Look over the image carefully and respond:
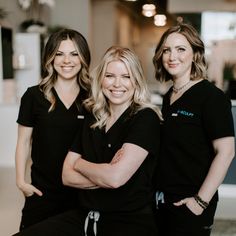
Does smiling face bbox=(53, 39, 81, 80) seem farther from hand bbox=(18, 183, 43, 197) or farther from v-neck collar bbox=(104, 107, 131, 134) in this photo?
hand bbox=(18, 183, 43, 197)

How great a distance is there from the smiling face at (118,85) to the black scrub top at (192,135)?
0.19 m

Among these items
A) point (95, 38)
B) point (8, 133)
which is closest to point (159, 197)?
point (8, 133)

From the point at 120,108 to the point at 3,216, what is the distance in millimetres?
1688

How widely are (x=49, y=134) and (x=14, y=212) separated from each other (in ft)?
4.44

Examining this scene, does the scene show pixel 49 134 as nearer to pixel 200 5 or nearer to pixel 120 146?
pixel 120 146

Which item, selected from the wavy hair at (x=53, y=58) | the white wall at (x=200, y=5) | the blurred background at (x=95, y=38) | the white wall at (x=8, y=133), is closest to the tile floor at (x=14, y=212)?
the blurred background at (x=95, y=38)

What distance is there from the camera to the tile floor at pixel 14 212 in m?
2.54

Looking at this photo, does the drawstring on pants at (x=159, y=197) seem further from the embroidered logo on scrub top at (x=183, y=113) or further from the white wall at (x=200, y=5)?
the white wall at (x=200, y=5)

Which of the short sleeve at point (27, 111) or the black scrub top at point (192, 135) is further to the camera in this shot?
the short sleeve at point (27, 111)

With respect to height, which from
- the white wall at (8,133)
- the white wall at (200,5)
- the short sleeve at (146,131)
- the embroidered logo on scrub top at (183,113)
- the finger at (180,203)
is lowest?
the white wall at (8,133)

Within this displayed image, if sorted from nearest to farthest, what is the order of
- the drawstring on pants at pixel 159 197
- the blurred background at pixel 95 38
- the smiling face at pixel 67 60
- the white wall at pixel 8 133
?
the drawstring on pants at pixel 159 197, the smiling face at pixel 67 60, the blurred background at pixel 95 38, the white wall at pixel 8 133

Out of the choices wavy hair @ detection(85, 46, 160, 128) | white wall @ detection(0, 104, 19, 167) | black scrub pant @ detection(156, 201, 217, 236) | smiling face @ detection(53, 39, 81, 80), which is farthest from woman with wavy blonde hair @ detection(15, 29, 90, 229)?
white wall @ detection(0, 104, 19, 167)

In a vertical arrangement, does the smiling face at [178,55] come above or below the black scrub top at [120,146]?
above

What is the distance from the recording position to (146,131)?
143cm
